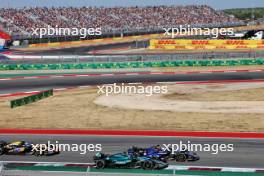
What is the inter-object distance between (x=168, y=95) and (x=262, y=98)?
6060mm

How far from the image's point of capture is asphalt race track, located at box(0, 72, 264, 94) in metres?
39.9

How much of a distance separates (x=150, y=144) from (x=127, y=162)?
4.77 meters

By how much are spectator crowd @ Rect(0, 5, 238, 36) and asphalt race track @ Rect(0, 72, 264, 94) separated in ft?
120

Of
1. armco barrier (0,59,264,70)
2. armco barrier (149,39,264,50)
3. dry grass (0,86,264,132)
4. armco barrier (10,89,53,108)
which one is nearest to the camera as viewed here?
dry grass (0,86,264,132)

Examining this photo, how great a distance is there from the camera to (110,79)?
42.4 meters

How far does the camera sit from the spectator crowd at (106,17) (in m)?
81.2

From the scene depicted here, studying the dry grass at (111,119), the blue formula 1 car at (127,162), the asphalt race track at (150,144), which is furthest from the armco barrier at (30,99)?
the blue formula 1 car at (127,162)

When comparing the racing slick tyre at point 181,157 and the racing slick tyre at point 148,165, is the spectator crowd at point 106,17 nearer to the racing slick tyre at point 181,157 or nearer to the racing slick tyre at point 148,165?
the racing slick tyre at point 181,157

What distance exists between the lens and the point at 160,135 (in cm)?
2506

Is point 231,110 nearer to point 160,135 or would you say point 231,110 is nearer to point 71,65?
point 160,135

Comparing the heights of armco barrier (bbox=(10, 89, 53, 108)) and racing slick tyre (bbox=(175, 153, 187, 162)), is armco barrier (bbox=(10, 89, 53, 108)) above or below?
above

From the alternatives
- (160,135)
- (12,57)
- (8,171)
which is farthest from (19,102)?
(12,57)

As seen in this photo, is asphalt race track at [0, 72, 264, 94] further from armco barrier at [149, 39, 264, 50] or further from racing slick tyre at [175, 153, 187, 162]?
racing slick tyre at [175, 153, 187, 162]

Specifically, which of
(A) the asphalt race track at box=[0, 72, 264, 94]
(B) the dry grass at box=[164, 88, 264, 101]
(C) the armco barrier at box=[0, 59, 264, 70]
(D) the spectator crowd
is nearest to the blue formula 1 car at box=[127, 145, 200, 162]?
(B) the dry grass at box=[164, 88, 264, 101]
